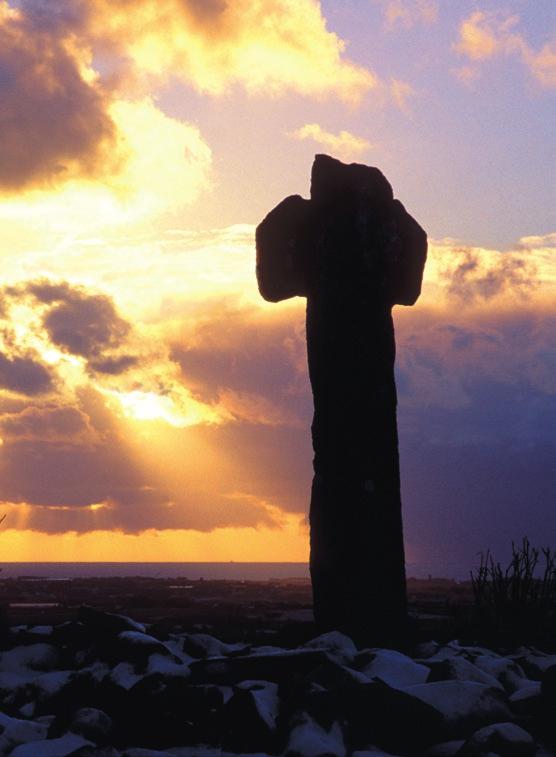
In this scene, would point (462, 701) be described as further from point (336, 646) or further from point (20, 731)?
point (20, 731)

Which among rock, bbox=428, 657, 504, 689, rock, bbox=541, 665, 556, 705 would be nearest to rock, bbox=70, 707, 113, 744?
rock, bbox=428, 657, 504, 689

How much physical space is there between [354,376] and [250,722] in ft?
15.1

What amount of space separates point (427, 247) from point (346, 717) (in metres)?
6.33

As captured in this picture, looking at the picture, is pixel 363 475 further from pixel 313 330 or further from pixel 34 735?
pixel 34 735

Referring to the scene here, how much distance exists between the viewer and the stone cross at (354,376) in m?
9.16

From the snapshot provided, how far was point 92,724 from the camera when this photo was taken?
5434 mm

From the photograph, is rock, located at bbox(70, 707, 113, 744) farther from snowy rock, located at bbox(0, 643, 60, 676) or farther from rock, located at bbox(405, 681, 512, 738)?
snowy rock, located at bbox(0, 643, 60, 676)

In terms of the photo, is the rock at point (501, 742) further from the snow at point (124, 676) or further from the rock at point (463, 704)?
the snow at point (124, 676)

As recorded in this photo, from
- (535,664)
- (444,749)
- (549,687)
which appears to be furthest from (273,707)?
(535,664)

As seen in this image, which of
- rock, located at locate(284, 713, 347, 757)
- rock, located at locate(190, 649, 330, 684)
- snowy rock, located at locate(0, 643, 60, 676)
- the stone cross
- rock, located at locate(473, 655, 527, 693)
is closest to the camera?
rock, located at locate(284, 713, 347, 757)

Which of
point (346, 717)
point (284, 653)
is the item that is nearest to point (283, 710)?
point (346, 717)

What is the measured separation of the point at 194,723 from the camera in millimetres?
5555

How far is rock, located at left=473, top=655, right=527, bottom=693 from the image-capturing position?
6852 mm

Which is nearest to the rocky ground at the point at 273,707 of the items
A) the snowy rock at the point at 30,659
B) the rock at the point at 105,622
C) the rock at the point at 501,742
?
the rock at the point at 501,742
